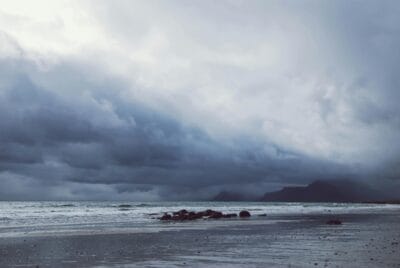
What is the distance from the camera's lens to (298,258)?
21.6 m

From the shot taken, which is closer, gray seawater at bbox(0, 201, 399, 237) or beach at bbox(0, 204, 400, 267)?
beach at bbox(0, 204, 400, 267)

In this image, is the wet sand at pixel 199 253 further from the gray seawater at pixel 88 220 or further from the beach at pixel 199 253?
the gray seawater at pixel 88 220

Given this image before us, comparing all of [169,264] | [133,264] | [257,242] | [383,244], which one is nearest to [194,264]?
[169,264]

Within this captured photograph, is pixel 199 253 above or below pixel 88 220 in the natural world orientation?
below

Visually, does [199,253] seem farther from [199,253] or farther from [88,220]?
[88,220]

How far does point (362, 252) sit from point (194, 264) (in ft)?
29.3

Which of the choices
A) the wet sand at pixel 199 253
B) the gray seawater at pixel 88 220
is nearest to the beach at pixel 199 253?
the wet sand at pixel 199 253

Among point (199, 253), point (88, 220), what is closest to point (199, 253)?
point (199, 253)

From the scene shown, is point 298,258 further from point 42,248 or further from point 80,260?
point 42,248

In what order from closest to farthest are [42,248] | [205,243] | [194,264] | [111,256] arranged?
[194,264], [111,256], [42,248], [205,243]

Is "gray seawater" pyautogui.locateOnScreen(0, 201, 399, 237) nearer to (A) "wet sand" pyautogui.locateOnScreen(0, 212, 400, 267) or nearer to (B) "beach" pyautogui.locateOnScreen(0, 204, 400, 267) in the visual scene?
(B) "beach" pyautogui.locateOnScreen(0, 204, 400, 267)

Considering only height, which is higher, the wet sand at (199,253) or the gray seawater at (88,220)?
the gray seawater at (88,220)

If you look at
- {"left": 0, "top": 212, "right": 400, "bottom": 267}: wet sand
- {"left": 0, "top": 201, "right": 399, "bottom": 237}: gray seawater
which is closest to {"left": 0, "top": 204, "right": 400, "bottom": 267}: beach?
{"left": 0, "top": 212, "right": 400, "bottom": 267}: wet sand

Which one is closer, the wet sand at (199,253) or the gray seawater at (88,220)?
the wet sand at (199,253)
